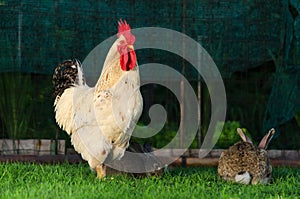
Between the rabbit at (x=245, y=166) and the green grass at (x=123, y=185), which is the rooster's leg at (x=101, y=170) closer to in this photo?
the green grass at (x=123, y=185)

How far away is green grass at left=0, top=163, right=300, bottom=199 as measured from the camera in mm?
6500

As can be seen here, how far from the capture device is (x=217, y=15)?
9.76 m

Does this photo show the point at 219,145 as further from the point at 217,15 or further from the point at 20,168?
the point at 20,168

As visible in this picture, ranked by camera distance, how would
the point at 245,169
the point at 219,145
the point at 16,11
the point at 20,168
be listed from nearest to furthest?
1. the point at 245,169
2. the point at 20,168
3. the point at 16,11
4. the point at 219,145

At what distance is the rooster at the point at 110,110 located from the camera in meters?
7.43

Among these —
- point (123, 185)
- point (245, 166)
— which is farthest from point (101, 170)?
point (245, 166)

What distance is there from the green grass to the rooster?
289 mm

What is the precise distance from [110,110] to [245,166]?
4.67 ft

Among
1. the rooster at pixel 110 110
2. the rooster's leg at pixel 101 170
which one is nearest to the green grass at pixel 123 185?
the rooster's leg at pixel 101 170

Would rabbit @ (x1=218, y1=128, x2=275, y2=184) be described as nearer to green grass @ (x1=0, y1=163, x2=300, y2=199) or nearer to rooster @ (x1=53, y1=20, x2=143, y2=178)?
green grass @ (x1=0, y1=163, x2=300, y2=199)

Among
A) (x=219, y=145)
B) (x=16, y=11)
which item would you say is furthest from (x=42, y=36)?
(x=219, y=145)

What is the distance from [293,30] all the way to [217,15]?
0.97 metres

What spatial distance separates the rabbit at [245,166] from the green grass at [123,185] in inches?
4.3

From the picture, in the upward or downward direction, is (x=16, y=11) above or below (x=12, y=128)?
above
